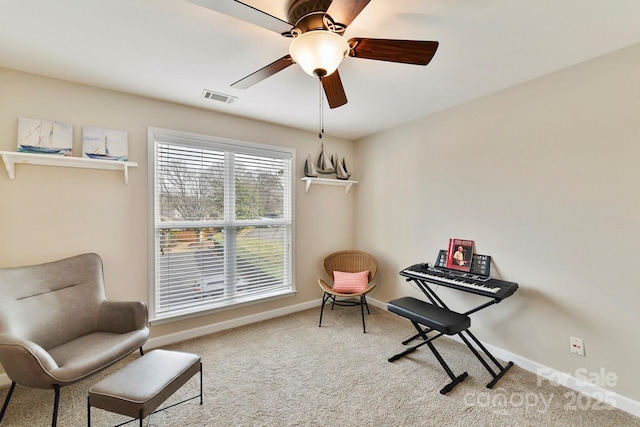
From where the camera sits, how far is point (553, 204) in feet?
7.12

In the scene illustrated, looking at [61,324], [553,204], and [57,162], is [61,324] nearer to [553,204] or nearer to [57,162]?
[57,162]

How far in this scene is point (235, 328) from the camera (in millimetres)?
3086

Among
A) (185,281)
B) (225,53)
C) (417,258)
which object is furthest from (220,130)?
(417,258)

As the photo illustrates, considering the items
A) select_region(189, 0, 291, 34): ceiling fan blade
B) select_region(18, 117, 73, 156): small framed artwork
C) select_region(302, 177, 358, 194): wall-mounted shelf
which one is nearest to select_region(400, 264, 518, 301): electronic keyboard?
select_region(302, 177, 358, 194): wall-mounted shelf

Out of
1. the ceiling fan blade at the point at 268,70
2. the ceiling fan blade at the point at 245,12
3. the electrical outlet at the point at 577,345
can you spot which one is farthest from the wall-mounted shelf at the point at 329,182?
the electrical outlet at the point at 577,345

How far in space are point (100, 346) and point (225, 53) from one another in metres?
2.27

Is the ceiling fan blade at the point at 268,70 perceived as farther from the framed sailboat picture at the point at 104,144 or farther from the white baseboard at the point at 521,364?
the white baseboard at the point at 521,364

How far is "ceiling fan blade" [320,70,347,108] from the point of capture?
1709mm

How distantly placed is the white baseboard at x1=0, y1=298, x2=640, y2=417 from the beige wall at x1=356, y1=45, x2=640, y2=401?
6cm

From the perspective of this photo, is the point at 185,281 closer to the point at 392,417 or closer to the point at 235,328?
the point at 235,328

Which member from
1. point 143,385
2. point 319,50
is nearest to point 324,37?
point 319,50

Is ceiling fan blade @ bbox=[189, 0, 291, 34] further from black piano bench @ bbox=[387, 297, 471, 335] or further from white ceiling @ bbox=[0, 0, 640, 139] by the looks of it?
black piano bench @ bbox=[387, 297, 471, 335]

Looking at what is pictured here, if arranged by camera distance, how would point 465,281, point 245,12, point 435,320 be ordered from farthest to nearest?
point 465,281
point 435,320
point 245,12

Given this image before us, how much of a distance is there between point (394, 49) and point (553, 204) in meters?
1.87
